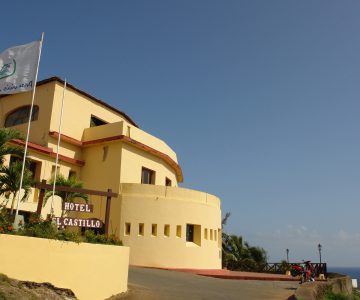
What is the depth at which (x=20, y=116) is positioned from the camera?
2580 cm

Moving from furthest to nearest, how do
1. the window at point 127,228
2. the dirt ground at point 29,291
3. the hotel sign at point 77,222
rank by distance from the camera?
the window at point 127,228 < the hotel sign at point 77,222 < the dirt ground at point 29,291

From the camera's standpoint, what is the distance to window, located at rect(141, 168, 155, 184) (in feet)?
84.5

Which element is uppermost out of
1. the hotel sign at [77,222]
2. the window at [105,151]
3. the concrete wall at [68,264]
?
the window at [105,151]

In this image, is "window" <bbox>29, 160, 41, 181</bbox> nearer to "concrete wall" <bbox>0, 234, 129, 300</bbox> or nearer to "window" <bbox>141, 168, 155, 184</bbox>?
"window" <bbox>141, 168, 155, 184</bbox>

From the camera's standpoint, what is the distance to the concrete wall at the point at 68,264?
8.74 metres

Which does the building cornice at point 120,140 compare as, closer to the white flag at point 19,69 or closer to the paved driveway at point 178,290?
the paved driveway at point 178,290

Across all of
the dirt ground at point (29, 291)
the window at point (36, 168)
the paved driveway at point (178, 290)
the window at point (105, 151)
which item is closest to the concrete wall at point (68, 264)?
the dirt ground at point (29, 291)

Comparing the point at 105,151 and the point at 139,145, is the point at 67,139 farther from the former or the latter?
the point at 139,145

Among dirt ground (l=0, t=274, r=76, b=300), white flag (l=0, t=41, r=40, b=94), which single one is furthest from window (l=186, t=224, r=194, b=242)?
dirt ground (l=0, t=274, r=76, b=300)

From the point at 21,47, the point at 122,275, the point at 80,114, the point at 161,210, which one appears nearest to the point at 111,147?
the point at 80,114

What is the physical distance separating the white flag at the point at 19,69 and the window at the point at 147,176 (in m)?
13.6

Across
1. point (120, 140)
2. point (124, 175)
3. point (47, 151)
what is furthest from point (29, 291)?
point (120, 140)

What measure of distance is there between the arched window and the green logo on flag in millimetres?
12046

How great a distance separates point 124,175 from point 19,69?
11395 mm
